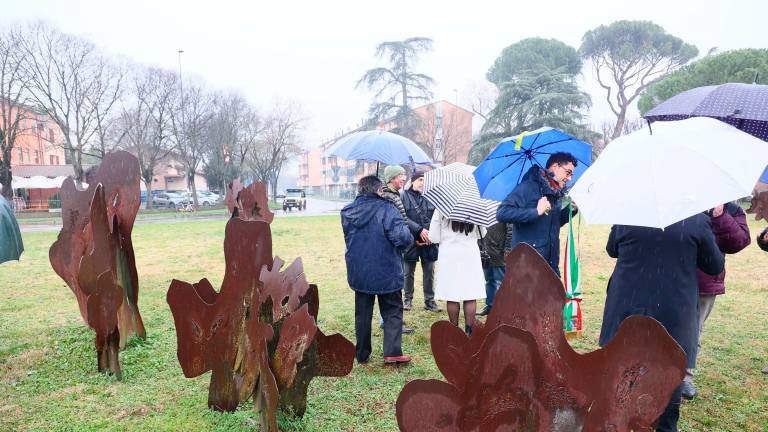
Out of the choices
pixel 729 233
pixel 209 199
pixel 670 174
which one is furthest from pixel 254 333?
pixel 209 199

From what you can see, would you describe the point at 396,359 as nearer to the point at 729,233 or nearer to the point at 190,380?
the point at 190,380

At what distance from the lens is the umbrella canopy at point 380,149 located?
4797mm

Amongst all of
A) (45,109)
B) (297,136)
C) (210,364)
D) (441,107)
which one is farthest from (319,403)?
(297,136)

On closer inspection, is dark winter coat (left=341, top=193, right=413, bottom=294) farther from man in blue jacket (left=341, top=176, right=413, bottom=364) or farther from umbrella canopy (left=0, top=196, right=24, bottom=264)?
umbrella canopy (left=0, top=196, right=24, bottom=264)

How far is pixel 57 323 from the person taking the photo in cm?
527

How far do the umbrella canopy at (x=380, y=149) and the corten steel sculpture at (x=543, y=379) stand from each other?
3.10 meters

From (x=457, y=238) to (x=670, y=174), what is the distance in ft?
7.55

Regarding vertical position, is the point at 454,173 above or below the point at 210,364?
above

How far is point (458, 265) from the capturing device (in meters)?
4.20

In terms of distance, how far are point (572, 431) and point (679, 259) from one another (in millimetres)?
1056

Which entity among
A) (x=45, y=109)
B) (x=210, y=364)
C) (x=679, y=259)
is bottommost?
(x=210, y=364)

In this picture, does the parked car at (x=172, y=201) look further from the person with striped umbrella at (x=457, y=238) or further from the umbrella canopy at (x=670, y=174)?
the umbrella canopy at (x=670, y=174)

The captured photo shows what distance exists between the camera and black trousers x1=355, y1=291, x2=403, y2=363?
3848mm

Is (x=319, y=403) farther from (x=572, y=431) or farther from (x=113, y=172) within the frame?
(x=113, y=172)
